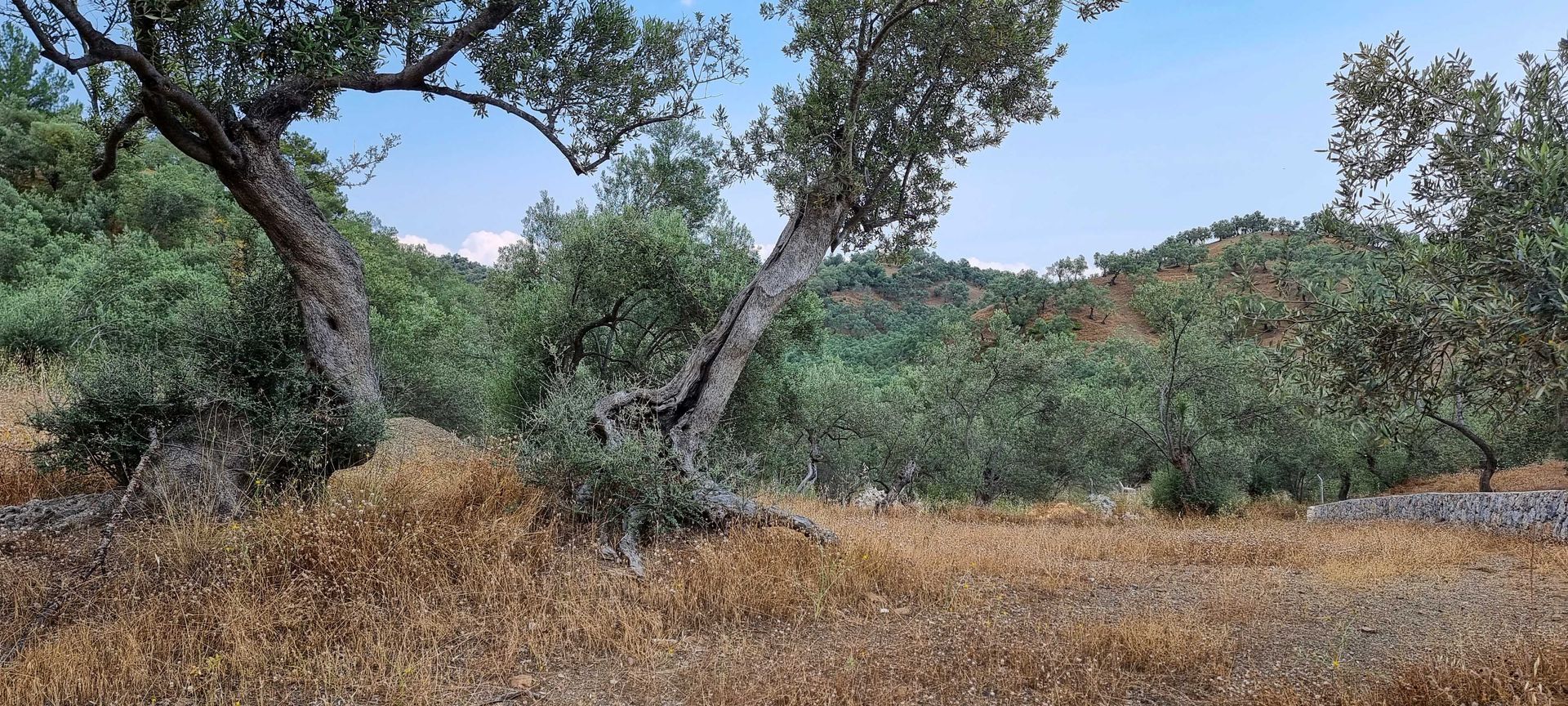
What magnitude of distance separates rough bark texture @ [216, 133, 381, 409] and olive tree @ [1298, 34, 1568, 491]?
26.7 ft

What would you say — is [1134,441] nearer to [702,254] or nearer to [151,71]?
[702,254]

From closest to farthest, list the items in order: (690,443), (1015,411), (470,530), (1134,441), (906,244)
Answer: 1. (470,530)
2. (690,443)
3. (906,244)
4. (1015,411)
5. (1134,441)

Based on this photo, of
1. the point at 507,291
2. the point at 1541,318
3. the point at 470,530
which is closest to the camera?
the point at 1541,318

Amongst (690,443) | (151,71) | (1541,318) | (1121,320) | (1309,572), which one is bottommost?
(1309,572)

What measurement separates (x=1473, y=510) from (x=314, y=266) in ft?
61.3

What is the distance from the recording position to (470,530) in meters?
5.20

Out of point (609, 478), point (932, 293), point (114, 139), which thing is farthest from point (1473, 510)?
point (932, 293)

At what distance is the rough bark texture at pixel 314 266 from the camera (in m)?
5.67

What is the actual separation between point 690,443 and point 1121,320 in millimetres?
65898

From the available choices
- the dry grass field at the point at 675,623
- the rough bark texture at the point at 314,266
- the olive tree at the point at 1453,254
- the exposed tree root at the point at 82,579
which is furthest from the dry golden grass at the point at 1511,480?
the exposed tree root at the point at 82,579

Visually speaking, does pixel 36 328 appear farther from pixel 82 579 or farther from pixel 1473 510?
pixel 1473 510

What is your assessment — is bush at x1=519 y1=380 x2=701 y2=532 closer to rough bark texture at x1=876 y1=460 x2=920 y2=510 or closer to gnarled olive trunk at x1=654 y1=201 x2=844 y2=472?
gnarled olive trunk at x1=654 y1=201 x2=844 y2=472

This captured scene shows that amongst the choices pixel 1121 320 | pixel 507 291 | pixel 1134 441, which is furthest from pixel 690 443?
pixel 1121 320

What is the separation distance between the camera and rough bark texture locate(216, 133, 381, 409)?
567 centimetres
